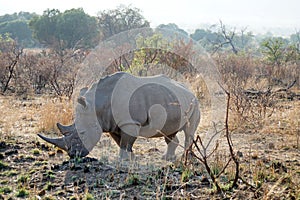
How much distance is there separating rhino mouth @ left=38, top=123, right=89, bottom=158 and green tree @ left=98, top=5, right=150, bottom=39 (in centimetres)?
3163

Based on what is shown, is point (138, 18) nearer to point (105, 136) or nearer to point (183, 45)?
point (183, 45)

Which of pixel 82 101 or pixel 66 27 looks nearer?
pixel 82 101

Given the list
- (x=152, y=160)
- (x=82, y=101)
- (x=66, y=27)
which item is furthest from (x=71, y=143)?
(x=66, y=27)

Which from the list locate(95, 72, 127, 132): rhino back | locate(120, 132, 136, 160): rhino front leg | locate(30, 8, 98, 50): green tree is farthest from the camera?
locate(30, 8, 98, 50): green tree

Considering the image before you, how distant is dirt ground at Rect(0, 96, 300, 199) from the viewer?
5039mm

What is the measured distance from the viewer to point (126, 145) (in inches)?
258

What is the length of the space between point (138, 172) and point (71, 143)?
108cm

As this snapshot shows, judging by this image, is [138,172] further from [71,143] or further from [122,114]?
[71,143]

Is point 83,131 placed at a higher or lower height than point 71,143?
higher

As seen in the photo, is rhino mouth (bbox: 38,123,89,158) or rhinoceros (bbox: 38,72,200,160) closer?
rhino mouth (bbox: 38,123,89,158)

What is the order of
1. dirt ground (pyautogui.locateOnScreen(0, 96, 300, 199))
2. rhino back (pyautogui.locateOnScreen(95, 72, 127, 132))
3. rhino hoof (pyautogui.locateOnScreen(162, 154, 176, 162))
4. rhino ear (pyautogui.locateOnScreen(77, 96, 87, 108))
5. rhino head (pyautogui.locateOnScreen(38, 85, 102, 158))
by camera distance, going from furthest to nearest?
rhino hoof (pyautogui.locateOnScreen(162, 154, 176, 162)) < rhino back (pyautogui.locateOnScreen(95, 72, 127, 132)) < rhino head (pyautogui.locateOnScreen(38, 85, 102, 158)) < rhino ear (pyautogui.locateOnScreen(77, 96, 87, 108)) < dirt ground (pyautogui.locateOnScreen(0, 96, 300, 199))

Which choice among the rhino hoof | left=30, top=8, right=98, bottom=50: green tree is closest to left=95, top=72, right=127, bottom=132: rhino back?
the rhino hoof

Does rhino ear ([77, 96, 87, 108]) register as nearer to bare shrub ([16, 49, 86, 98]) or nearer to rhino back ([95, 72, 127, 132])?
rhino back ([95, 72, 127, 132])

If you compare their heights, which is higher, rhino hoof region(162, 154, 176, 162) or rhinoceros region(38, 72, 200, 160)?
rhinoceros region(38, 72, 200, 160)
